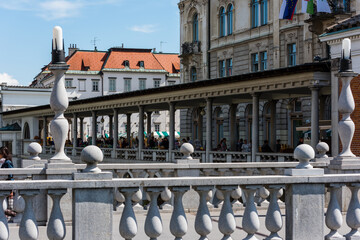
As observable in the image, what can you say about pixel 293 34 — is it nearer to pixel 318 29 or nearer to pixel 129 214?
pixel 318 29

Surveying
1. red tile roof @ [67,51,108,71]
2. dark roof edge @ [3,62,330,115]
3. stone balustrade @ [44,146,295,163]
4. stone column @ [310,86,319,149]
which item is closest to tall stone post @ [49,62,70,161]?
stone balustrade @ [44,146,295,163]

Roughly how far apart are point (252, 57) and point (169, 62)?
5318cm

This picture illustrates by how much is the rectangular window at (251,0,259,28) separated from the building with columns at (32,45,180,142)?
1840 inches

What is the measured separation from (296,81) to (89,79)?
70143 mm

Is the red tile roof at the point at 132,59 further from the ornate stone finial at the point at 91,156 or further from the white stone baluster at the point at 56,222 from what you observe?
the white stone baluster at the point at 56,222

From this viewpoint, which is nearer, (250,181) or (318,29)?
(250,181)

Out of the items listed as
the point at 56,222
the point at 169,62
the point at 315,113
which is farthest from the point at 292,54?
the point at 169,62

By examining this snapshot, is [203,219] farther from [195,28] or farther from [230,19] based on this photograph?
[195,28]

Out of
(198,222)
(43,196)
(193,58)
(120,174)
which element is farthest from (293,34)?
(198,222)

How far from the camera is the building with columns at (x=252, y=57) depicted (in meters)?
34.3

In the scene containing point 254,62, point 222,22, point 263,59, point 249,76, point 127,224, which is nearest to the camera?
point 127,224

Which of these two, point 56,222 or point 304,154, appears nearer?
point 56,222

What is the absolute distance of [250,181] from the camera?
7219 millimetres

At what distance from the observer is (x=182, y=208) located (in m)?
6.93
